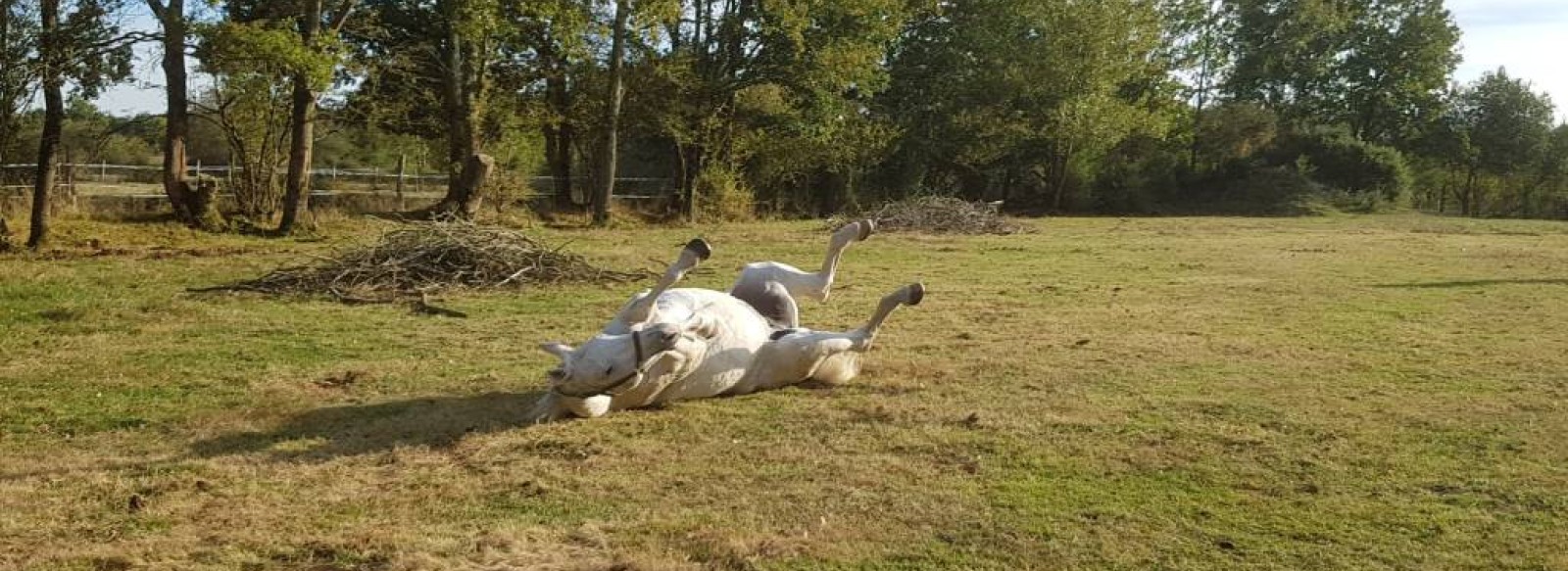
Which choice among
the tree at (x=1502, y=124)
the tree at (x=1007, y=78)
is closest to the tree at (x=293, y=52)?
the tree at (x=1007, y=78)

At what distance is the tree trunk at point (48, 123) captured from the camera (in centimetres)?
1597

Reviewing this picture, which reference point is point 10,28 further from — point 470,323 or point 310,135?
point 470,323

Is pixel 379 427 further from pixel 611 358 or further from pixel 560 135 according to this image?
pixel 560 135

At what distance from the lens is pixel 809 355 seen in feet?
23.8

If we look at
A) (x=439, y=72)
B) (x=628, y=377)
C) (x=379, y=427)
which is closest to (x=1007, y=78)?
(x=439, y=72)

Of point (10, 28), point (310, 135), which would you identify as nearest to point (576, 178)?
point (310, 135)

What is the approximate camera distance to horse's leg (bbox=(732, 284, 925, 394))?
721 cm

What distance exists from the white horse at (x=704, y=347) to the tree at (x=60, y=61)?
13208 millimetres

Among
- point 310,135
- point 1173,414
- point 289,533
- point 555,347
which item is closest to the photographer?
point 289,533

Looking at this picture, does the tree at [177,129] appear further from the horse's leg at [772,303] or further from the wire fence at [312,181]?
the horse's leg at [772,303]

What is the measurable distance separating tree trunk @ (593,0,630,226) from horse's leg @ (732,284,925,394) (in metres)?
20.2

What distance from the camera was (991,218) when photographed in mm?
27422

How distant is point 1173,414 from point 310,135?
17699 mm

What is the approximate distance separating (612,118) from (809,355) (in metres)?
20.7
